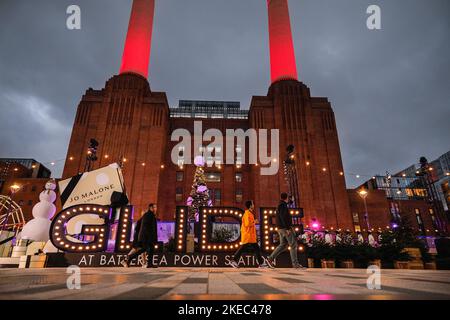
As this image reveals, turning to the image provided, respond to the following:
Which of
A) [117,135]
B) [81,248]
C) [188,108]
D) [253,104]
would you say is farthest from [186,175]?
[81,248]

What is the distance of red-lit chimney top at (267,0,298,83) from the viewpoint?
46.3 m

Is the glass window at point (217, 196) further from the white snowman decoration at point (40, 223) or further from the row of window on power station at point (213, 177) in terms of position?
the white snowman decoration at point (40, 223)

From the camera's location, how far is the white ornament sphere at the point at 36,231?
36.6ft

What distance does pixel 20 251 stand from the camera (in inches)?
408

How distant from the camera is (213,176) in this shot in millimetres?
39000

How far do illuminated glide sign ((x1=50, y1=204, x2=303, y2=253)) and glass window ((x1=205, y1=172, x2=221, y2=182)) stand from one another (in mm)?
29763

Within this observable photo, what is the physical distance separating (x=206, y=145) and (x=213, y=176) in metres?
5.41

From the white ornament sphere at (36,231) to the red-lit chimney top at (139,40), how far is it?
1496 inches

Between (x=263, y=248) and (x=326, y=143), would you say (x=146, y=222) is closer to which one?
(x=263, y=248)

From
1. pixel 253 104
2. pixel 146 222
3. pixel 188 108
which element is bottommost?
pixel 146 222

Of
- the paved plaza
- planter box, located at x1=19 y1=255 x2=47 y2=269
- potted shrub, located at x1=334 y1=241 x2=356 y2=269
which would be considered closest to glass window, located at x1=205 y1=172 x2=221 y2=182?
potted shrub, located at x1=334 y1=241 x2=356 y2=269

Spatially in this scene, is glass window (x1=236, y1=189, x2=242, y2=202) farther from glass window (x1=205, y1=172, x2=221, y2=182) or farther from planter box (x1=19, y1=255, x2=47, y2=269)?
planter box (x1=19, y1=255, x2=47, y2=269)
